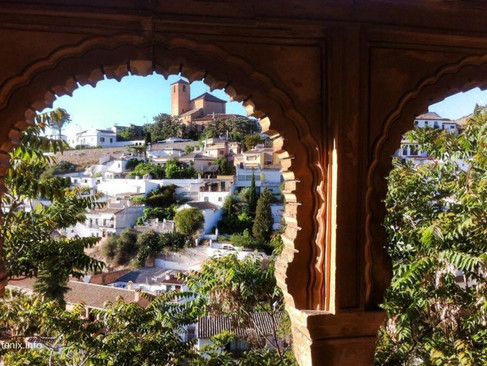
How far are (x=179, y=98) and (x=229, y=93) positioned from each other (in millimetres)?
68222

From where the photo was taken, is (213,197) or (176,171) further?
(176,171)

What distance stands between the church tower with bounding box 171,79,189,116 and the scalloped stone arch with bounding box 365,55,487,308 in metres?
67.7

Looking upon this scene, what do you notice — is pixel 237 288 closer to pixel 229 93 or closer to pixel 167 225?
pixel 229 93

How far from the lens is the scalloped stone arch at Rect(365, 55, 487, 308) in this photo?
1700 mm

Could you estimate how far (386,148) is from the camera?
171cm

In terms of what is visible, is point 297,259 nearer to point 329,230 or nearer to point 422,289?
point 329,230

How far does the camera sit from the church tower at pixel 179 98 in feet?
222

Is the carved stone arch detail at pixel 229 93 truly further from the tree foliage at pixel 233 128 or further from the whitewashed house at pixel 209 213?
the tree foliage at pixel 233 128

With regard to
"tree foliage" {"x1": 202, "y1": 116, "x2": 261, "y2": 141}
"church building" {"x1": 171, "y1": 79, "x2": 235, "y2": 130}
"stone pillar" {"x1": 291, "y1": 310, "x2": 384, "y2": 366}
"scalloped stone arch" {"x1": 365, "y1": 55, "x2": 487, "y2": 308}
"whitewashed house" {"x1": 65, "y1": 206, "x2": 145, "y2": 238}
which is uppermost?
"church building" {"x1": 171, "y1": 79, "x2": 235, "y2": 130}

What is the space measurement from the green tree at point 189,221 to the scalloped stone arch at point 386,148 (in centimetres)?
2520

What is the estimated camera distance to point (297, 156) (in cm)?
168

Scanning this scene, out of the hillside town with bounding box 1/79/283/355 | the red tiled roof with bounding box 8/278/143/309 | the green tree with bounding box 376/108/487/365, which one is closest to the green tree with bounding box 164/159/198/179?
the hillside town with bounding box 1/79/283/355

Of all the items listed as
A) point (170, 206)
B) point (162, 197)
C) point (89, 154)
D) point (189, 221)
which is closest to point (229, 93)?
point (189, 221)

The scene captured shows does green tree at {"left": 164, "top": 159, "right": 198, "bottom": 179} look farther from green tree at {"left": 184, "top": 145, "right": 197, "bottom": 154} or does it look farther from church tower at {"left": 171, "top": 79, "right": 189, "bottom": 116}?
church tower at {"left": 171, "top": 79, "right": 189, "bottom": 116}
